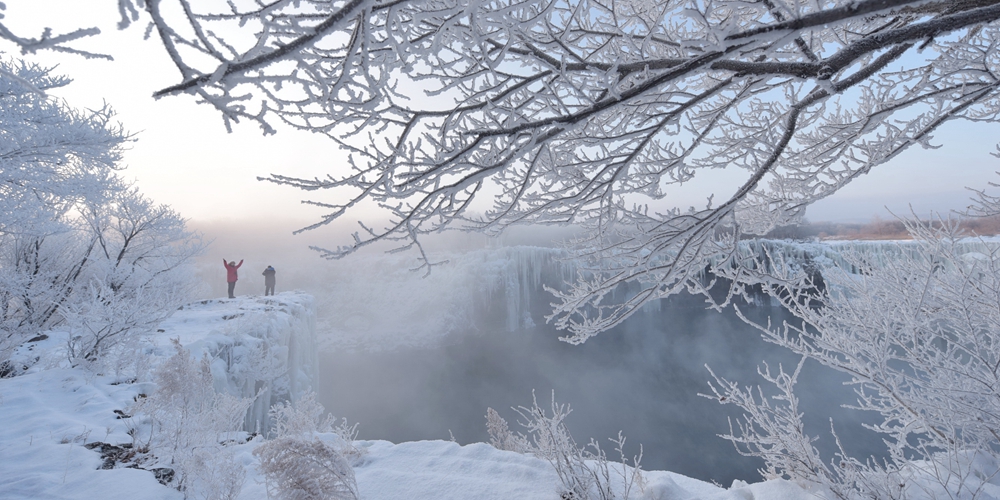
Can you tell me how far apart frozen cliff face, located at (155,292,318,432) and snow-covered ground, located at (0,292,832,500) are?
105 cm

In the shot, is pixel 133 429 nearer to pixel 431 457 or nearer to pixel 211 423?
pixel 211 423

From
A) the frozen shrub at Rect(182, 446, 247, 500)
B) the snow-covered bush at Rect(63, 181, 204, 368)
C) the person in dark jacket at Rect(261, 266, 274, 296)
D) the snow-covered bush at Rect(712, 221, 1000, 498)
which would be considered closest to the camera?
the frozen shrub at Rect(182, 446, 247, 500)

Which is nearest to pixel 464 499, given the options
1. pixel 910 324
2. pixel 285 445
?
pixel 285 445

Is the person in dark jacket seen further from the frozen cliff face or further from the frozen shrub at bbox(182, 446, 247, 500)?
the frozen shrub at bbox(182, 446, 247, 500)

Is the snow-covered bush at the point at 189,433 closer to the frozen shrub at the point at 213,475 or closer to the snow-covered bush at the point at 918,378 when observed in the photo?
the frozen shrub at the point at 213,475

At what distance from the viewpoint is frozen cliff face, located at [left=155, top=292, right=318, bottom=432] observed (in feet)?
17.7

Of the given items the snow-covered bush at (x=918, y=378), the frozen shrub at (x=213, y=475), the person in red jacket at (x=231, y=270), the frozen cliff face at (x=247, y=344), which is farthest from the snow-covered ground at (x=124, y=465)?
the person in red jacket at (x=231, y=270)

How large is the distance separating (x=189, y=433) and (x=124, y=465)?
1.22ft

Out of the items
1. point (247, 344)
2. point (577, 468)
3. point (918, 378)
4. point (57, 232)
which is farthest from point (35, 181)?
point (918, 378)

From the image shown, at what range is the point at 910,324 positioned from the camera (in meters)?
2.59

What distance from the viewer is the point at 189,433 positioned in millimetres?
2479

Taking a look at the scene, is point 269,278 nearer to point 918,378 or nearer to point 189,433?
point 189,433

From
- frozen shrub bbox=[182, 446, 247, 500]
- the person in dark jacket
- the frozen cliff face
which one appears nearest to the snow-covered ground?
frozen shrub bbox=[182, 446, 247, 500]

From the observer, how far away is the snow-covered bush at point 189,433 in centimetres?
212
